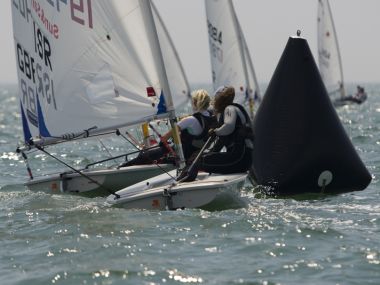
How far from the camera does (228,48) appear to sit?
77.0 ft

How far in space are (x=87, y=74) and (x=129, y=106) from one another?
0.67 meters

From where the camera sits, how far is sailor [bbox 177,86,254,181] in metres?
9.96

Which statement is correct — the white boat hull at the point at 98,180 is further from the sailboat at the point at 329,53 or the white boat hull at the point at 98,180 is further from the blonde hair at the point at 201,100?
the sailboat at the point at 329,53

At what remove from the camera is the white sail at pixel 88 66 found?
10.5 meters

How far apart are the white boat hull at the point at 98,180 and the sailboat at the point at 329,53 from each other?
105ft

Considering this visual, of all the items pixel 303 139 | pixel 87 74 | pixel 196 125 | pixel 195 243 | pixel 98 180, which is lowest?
pixel 195 243

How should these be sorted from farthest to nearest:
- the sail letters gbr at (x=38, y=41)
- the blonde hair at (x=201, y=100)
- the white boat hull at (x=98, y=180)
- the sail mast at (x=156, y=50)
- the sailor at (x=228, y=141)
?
1. the white boat hull at (x=98, y=180)
2. the sail letters gbr at (x=38, y=41)
3. the blonde hair at (x=201, y=100)
4. the sail mast at (x=156, y=50)
5. the sailor at (x=228, y=141)

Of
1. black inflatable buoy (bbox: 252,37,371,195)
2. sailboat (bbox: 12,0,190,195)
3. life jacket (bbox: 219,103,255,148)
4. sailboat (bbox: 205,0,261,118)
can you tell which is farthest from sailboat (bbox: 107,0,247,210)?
sailboat (bbox: 205,0,261,118)

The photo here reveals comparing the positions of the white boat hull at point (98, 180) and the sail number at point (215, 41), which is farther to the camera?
the sail number at point (215, 41)

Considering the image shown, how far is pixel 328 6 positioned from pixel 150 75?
3366 centimetres

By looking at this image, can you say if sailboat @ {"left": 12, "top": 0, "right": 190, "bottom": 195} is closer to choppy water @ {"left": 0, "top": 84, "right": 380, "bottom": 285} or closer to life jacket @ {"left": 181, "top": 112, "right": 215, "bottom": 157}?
life jacket @ {"left": 181, "top": 112, "right": 215, "bottom": 157}

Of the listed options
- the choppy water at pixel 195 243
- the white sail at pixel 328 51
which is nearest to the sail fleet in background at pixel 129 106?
the choppy water at pixel 195 243

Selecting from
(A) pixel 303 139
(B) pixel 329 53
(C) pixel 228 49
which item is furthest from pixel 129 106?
(B) pixel 329 53

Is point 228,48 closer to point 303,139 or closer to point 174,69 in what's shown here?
point 174,69
